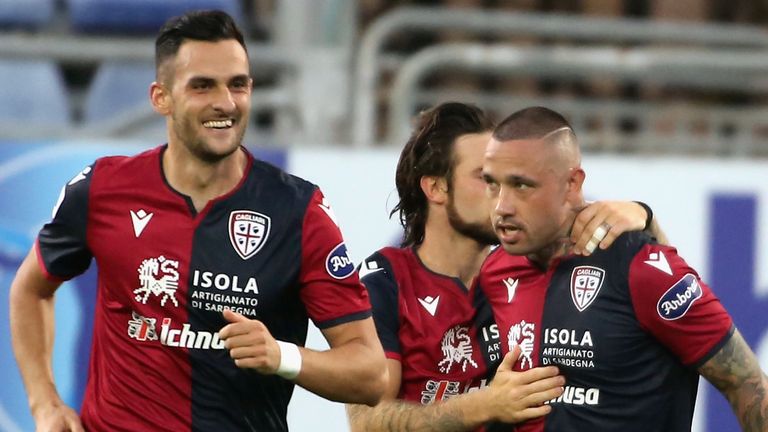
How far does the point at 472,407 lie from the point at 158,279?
95cm

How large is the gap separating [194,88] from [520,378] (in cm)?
121

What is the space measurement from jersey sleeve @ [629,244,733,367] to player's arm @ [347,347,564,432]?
0.32 metres

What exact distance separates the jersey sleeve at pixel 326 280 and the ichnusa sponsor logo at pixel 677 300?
2.76 feet

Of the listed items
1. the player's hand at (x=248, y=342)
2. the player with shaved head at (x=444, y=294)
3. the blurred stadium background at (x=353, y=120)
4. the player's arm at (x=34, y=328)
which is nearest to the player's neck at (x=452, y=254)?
the player with shaved head at (x=444, y=294)

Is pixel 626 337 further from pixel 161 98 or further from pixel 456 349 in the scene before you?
pixel 161 98

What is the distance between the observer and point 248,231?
4.22m

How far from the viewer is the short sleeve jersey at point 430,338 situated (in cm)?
448

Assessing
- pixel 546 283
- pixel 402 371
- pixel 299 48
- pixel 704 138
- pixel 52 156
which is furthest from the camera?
pixel 704 138

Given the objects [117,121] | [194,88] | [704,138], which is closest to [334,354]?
[194,88]

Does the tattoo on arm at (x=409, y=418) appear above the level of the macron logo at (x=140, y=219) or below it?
below

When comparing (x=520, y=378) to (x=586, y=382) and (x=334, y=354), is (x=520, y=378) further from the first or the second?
(x=334, y=354)

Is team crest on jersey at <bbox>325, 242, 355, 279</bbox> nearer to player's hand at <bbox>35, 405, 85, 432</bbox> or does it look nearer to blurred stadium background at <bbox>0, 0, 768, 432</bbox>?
player's hand at <bbox>35, 405, 85, 432</bbox>

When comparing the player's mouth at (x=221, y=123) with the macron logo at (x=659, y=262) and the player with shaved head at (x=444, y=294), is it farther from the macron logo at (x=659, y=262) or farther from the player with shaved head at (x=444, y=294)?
the macron logo at (x=659, y=262)

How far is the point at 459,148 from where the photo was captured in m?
4.79
